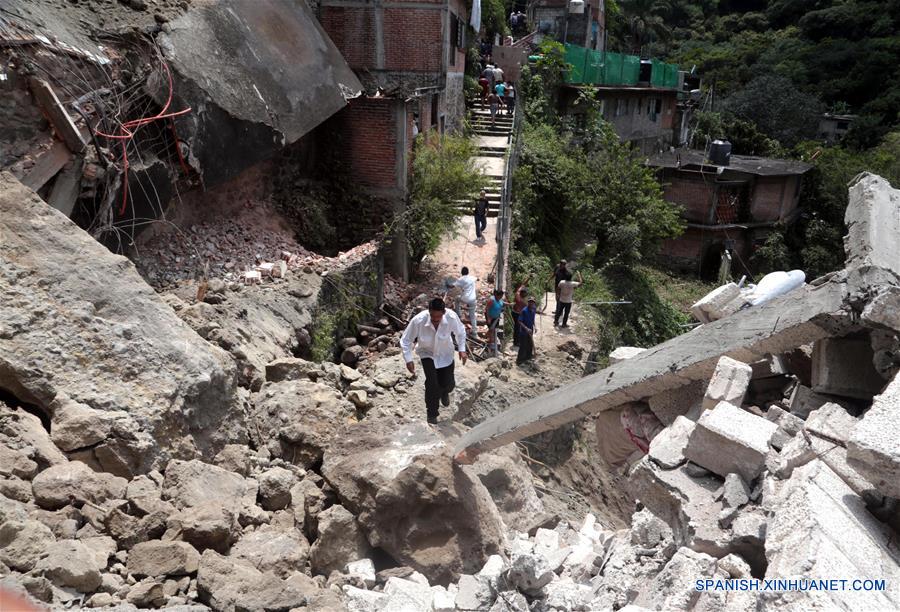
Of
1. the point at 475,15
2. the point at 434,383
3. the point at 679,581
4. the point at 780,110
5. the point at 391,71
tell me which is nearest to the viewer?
the point at 679,581

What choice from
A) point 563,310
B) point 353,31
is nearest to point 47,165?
point 563,310

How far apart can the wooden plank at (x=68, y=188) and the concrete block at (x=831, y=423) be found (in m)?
6.59

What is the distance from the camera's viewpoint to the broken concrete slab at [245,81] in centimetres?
838

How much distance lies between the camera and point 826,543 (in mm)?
2732

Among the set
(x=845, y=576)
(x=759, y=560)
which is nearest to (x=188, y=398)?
(x=759, y=560)

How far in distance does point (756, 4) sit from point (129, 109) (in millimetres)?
61841

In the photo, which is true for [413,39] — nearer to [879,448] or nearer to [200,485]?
[200,485]

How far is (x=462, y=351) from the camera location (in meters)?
6.21

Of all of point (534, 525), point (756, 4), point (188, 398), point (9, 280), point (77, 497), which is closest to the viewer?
point (77, 497)

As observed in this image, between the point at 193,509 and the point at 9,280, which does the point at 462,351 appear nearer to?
the point at 193,509

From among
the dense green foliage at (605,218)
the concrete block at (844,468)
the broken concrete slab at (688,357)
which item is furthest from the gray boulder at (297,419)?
the dense green foliage at (605,218)

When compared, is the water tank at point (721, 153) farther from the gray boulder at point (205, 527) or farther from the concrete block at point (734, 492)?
the gray boulder at point (205, 527)

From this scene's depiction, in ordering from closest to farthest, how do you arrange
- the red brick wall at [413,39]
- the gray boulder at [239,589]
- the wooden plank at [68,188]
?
1. the gray boulder at [239,589]
2. the wooden plank at [68,188]
3. the red brick wall at [413,39]

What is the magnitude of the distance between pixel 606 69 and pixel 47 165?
884 inches
